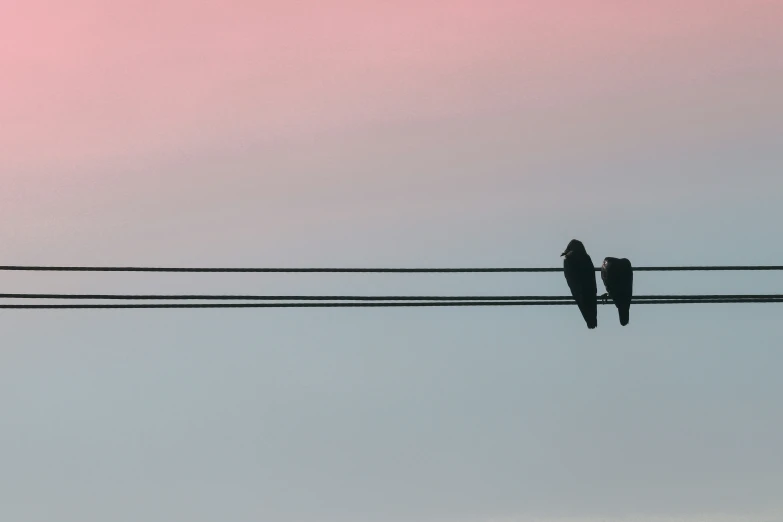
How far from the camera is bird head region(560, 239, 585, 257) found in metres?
23.0

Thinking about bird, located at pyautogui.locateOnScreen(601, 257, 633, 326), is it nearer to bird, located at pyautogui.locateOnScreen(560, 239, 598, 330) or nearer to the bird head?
bird, located at pyautogui.locateOnScreen(560, 239, 598, 330)

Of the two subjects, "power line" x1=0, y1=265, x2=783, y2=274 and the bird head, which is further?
the bird head

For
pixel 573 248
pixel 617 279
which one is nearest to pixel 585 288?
pixel 617 279

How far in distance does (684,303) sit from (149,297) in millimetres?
6485

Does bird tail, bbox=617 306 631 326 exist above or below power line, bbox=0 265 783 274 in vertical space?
above

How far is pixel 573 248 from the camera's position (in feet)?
76.1

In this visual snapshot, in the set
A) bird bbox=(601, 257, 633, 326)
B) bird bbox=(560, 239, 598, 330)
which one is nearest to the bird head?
bird bbox=(560, 239, 598, 330)

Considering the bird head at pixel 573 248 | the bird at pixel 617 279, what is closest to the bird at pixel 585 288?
the bird at pixel 617 279

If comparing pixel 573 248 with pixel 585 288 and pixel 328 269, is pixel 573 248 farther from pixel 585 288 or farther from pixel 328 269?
pixel 328 269

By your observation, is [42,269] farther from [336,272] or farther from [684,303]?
[684,303]

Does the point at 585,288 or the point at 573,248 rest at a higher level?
the point at 573,248

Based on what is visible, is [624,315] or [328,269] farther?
[624,315]

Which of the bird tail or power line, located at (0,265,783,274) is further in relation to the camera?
the bird tail

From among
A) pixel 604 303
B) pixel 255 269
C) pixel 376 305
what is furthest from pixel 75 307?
pixel 604 303
